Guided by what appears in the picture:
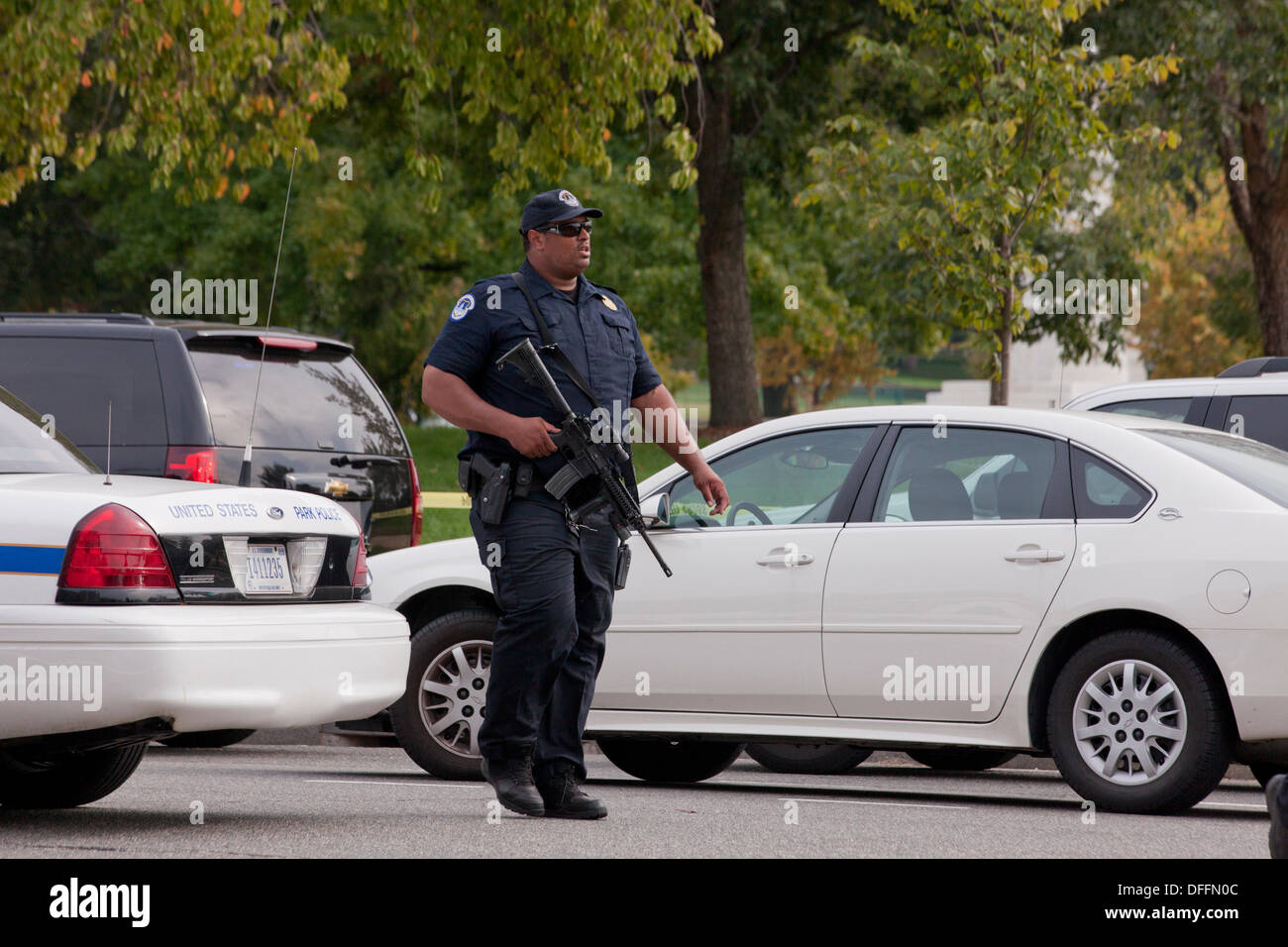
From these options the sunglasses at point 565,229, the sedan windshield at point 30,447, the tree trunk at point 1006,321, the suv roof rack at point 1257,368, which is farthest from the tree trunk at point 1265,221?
the sedan windshield at point 30,447

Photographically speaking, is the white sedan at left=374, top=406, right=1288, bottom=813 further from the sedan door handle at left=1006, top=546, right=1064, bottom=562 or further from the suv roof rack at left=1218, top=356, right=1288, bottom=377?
the suv roof rack at left=1218, top=356, right=1288, bottom=377

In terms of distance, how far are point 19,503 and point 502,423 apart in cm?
150

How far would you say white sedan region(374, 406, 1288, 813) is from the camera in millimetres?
7133

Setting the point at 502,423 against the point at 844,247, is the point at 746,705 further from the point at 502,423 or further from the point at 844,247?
the point at 844,247

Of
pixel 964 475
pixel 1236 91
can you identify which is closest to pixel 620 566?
pixel 964 475

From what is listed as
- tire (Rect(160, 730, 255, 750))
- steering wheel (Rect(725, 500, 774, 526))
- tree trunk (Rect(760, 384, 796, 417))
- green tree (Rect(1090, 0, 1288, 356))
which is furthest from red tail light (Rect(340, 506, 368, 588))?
tree trunk (Rect(760, 384, 796, 417))

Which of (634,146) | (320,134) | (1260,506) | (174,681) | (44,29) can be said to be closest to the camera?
(174,681)

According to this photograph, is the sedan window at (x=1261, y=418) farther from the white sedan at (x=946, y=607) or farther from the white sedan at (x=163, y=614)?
the white sedan at (x=163, y=614)

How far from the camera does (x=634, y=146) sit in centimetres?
3056

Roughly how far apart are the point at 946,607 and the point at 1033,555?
1.23ft

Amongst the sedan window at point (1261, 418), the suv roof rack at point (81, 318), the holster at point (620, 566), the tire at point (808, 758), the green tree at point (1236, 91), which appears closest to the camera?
the holster at point (620, 566)

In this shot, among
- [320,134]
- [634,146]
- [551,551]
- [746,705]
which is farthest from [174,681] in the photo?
[320,134]

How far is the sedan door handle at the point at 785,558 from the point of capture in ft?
25.8

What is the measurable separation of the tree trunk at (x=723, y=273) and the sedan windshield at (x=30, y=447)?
17.4m
